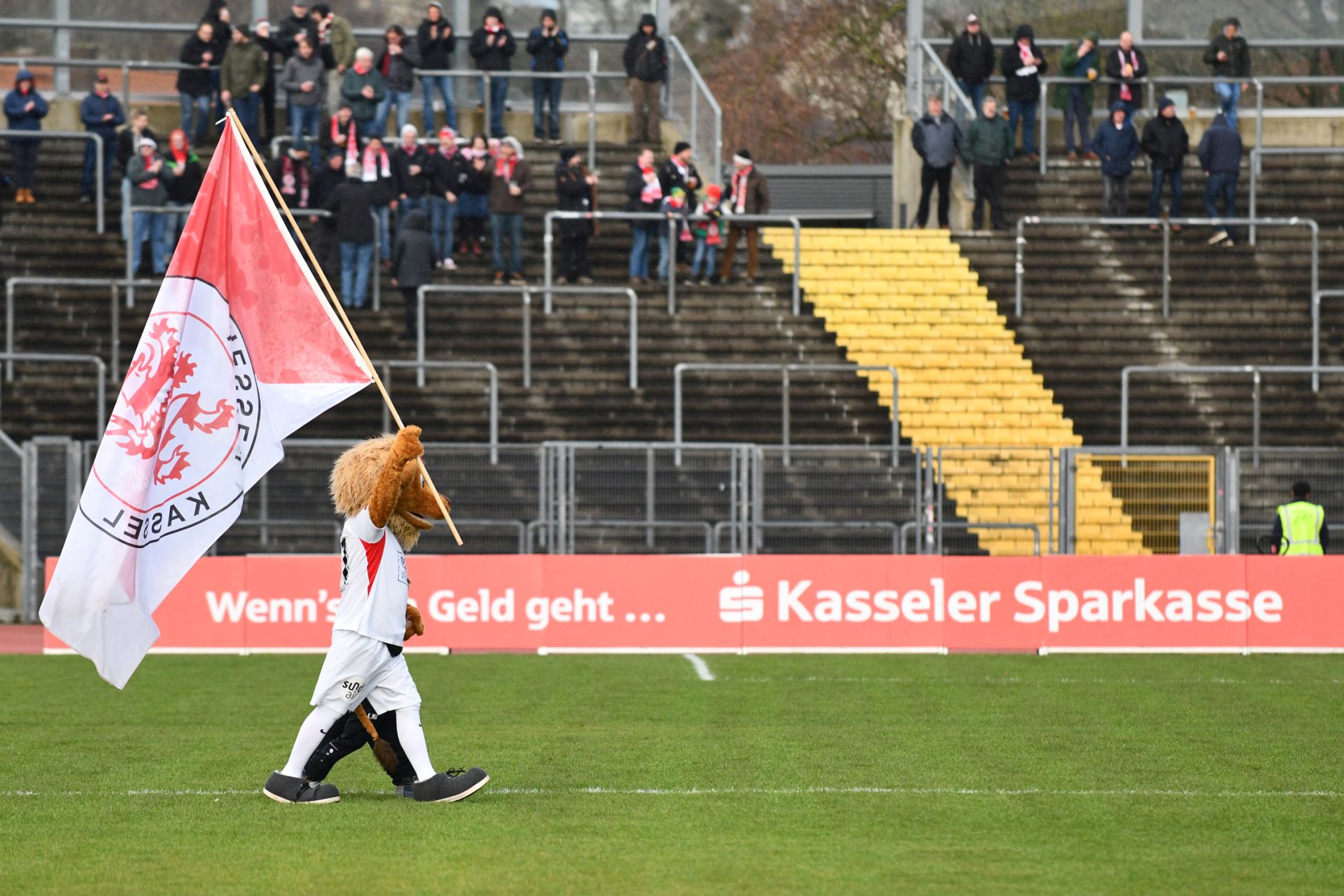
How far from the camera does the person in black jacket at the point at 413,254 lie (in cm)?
2717

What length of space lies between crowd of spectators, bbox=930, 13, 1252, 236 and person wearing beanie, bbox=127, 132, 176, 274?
1088cm

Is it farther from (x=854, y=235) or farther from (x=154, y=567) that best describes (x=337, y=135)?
(x=154, y=567)

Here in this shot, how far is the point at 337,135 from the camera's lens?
28.9 metres

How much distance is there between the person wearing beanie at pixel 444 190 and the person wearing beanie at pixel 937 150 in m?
6.92

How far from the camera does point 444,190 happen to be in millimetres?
28703

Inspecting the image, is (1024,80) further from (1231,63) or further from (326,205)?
(326,205)

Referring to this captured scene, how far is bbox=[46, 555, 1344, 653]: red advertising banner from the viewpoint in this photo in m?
20.0

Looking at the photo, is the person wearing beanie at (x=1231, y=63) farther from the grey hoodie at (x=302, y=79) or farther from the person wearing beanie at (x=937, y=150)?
the grey hoodie at (x=302, y=79)

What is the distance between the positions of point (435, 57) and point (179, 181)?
17.8 feet

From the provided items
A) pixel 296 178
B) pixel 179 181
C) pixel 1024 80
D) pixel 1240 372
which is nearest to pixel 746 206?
pixel 1024 80

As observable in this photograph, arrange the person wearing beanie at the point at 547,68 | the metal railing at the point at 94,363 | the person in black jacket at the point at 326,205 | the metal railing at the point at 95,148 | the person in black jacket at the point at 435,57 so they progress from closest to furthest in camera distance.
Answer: the metal railing at the point at 94,363, the person in black jacket at the point at 326,205, the metal railing at the point at 95,148, the person in black jacket at the point at 435,57, the person wearing beanie at the point at 547,68

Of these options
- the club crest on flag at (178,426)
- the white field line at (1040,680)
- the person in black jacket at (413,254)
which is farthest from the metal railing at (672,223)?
the club crest on flag at (178,426)

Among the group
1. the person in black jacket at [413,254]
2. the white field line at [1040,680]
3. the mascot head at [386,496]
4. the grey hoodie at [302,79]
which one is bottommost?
the white field line at [1040,680]

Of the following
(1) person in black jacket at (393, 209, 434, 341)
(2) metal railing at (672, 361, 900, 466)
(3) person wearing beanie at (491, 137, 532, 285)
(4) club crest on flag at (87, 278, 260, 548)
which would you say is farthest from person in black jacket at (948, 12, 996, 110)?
(4) club crest on flag at (87, 278, 260, 548)
